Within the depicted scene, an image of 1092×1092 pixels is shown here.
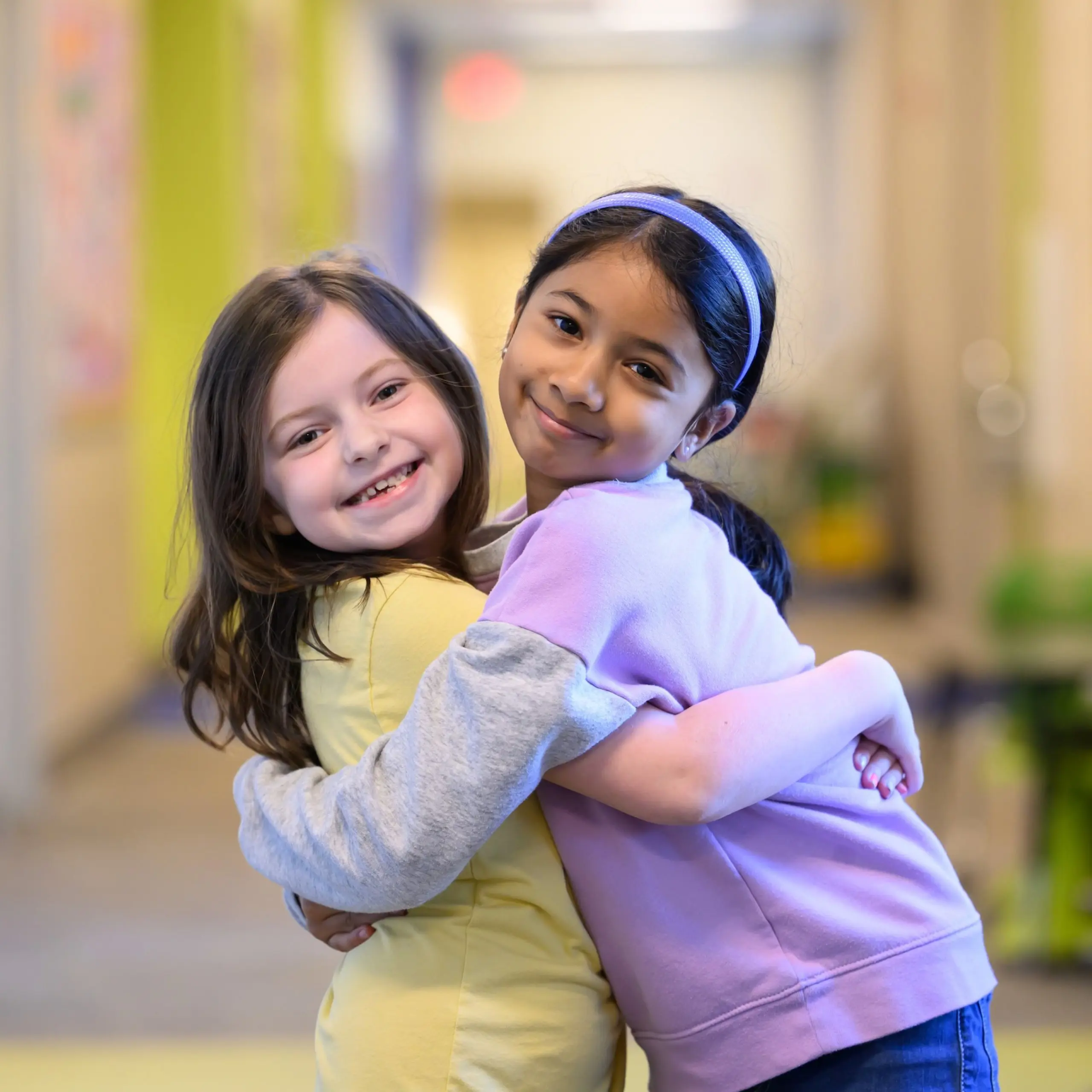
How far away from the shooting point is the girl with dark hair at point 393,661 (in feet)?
3.32

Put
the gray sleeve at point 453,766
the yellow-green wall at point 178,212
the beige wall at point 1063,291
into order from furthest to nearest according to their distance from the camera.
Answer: the yellow-green wall at point 178,212 → the beige wall at point 1063,291 → the gray sleeve at point 453,766

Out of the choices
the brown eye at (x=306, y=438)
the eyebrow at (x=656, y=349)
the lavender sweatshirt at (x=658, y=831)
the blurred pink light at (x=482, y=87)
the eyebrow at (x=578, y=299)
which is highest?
the blurred pink light at (x=482, y=87)

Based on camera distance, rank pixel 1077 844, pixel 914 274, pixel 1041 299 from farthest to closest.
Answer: pixel 914 274 < pixel 1041 299 < pixel 1077 844

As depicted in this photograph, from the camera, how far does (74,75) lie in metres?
4.30

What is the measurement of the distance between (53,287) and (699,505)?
11.2ft

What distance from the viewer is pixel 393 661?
1.05m

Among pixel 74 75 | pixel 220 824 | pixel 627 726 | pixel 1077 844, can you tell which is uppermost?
pixel 74 75

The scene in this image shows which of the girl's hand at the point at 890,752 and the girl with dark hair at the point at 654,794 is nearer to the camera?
the girl with dark hair at the point at 654,794

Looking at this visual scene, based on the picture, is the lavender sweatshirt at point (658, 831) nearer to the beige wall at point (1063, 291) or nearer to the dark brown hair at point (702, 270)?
the dark brown hair at point (702, 270)

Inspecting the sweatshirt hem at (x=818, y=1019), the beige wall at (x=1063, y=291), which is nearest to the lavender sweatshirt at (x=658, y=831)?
the sweatshirt hem at (x=818, y=1019)

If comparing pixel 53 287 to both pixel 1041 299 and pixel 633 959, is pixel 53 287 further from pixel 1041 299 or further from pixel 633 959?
pixel 633 959

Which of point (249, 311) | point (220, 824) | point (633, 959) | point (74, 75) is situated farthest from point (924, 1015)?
point (74, 75)

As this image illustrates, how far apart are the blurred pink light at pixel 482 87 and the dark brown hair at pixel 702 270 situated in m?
9.76

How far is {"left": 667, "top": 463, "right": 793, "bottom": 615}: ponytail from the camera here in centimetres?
121
